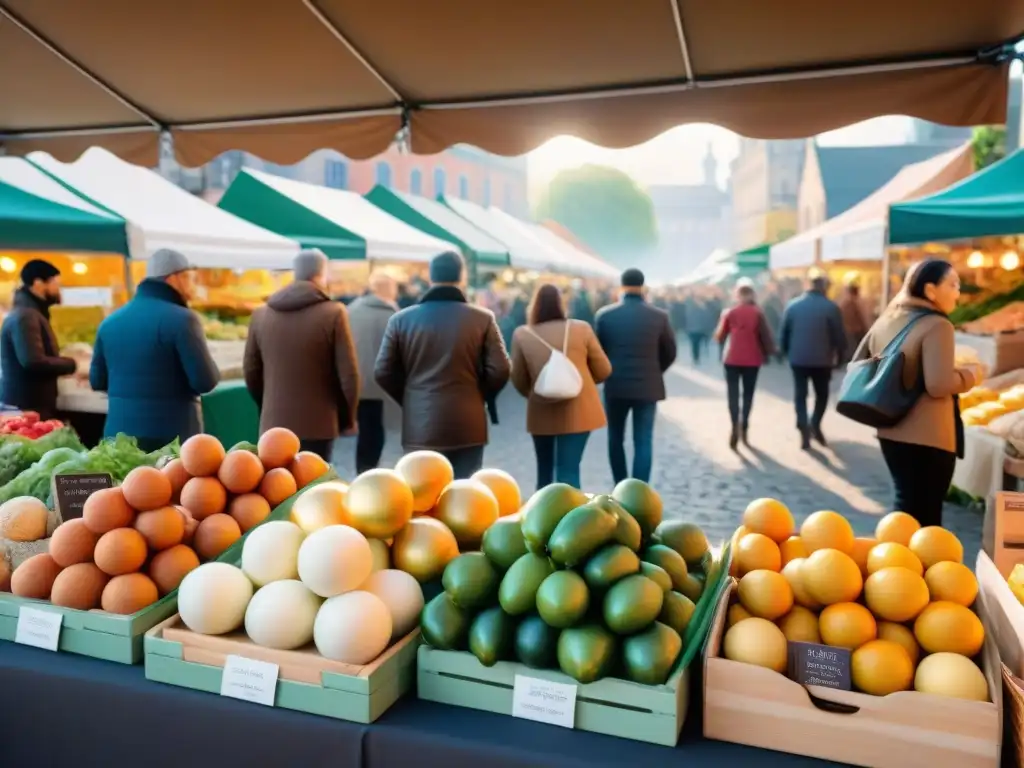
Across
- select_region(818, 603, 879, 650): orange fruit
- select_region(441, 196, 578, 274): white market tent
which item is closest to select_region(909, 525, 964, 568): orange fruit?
select_region(818, 603, 879, 650): orange fruit

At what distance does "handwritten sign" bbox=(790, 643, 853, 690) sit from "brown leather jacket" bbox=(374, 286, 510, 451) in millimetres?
2900

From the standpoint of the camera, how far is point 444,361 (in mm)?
4445

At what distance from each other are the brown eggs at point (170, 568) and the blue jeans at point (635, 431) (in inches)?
164

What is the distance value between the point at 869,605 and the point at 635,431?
14.2 ft

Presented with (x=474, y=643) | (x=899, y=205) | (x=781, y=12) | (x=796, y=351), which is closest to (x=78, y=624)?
(x=474, y=643)

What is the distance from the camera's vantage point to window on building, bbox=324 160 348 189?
3766 cm

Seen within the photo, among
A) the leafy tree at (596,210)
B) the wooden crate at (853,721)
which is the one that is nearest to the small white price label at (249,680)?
the wooden crate at (853,721)

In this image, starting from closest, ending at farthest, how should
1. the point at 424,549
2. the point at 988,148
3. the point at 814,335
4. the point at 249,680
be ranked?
1. the point at 249,680
2. the point at 424,549
3. the point at 814,335
4. the point at 988,148

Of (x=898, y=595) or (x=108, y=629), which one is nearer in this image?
(x=898, y=595)

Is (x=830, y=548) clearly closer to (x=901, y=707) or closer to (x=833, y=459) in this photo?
(x=901, y=707)

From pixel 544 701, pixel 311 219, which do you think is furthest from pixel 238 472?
pixel 311 219

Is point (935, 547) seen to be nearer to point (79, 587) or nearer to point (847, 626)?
point (847, 626)

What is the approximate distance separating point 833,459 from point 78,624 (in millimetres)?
7289

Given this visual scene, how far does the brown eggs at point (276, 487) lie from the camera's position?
2408mm
